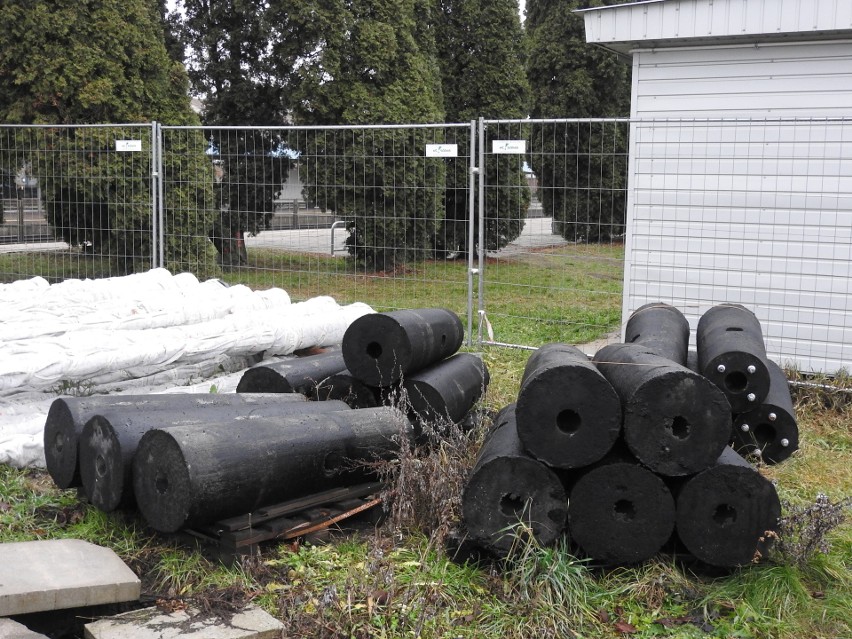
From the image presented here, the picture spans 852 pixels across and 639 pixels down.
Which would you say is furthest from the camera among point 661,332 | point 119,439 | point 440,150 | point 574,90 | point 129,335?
point 574,90

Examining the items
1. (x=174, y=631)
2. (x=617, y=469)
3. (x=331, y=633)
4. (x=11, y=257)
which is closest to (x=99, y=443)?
(x=174, y=631)

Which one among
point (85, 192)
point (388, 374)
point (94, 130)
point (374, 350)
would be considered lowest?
point (388, 374)

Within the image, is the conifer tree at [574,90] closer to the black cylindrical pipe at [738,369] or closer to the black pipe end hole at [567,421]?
the black cylindrical pipe at [738,369]

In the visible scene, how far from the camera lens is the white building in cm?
812

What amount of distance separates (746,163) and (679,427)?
4554 millimetres

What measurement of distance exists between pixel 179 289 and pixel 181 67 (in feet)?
20.9

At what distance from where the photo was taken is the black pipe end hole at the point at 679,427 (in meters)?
4.58

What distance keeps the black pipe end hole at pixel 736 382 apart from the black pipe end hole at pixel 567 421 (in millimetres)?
1906

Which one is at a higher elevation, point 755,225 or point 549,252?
point 755,225

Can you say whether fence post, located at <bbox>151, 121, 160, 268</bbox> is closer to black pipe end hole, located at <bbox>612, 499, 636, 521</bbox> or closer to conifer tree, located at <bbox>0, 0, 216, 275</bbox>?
conifer tree, located at <bbox>0, 0, 216, 275</bbox>

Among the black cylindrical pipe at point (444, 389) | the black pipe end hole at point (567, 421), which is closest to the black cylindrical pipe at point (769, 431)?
the black cylindrical pipe at point (444, 389)

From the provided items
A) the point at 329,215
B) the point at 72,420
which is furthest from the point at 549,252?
the point at 72,420

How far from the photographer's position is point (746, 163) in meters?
8.45

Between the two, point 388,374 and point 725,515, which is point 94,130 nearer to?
point 388,374
